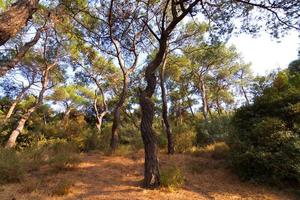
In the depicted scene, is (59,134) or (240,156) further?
(59,134)

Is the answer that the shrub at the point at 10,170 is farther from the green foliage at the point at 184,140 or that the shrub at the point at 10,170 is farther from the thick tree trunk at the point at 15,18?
the green foliage at the point at 184,140

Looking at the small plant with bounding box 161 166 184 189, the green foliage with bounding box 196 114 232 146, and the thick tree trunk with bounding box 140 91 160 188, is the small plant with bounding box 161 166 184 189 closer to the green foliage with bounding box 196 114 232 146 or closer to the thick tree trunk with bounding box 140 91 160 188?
the thick tree trunk with bounding box 140 91 160 188

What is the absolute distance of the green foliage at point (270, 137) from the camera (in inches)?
224

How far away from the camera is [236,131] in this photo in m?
6.96

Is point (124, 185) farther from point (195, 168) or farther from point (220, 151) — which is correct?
point (220, 151)

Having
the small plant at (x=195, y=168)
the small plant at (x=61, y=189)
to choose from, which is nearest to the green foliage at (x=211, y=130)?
the small plant at (x=195, y=168)

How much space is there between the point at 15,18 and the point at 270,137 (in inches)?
220

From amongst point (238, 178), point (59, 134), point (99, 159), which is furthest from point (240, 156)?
point (59, 134)

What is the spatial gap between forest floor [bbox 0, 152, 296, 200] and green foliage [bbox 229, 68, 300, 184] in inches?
15.2

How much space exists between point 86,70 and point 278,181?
13489 mm

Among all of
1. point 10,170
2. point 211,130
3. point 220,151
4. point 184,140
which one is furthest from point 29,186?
point 211,130

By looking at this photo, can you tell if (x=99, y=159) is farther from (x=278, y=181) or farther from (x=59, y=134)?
(x=59, y=134)

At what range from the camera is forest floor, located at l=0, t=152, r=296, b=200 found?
16.4ft

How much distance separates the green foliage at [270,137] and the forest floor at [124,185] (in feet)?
1.27
